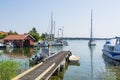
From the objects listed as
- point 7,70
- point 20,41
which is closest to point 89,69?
point 7,70

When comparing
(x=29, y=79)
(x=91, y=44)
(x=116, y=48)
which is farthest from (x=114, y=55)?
(x=91, y=44)

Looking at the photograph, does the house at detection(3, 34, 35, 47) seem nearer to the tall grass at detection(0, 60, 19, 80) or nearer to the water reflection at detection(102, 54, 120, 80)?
the water reflection at detection(102, 54, 120, 80)

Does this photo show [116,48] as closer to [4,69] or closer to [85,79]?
[85,79]

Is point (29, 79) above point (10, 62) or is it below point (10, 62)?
below

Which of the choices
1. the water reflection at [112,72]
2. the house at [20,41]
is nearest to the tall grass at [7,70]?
the water reflection at [112,72]

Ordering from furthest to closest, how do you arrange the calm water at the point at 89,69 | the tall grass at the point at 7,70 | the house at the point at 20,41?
the house at the point at 20,41, the calm water at the point at 89,69, the tall grass at the point at 7,70

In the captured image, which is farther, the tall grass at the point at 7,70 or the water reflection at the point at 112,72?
the water reflection at the point at 112,72

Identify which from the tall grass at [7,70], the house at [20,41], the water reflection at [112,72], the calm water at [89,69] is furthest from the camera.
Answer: the house at [20,41]

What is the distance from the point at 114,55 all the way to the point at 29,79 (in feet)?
102

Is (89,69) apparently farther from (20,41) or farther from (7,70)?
(20,41)

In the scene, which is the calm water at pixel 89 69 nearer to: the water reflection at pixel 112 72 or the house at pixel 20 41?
the water reflection at pixel 112 72

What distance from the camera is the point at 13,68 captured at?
1975cm

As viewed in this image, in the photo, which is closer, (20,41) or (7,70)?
(7,70)

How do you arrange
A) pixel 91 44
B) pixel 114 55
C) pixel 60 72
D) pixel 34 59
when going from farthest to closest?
pixel 91 44
pixel 114 55
pixel 34 59
pixel 60 72
